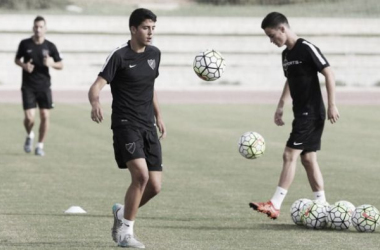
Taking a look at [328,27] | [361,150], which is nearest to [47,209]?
[361,150]

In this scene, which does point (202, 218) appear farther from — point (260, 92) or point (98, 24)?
point (98, 24)

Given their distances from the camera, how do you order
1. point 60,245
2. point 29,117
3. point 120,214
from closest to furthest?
point 60,245, point 120,214, point 29,117

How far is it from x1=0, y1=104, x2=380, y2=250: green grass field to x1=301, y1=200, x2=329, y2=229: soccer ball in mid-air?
16cm

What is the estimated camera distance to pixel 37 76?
18.9m

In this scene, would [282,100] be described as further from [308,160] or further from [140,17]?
[140,17]


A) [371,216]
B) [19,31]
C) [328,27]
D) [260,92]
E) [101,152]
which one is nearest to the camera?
[371,216]

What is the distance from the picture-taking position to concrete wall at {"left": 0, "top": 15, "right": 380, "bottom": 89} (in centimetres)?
4750

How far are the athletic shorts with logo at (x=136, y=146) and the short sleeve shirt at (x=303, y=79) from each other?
2.35 meters

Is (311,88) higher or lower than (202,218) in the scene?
higher

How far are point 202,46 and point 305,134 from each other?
1553 inches

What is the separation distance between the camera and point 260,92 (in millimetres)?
42438

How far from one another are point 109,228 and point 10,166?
21.3 feet

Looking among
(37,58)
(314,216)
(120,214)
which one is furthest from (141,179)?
(37,58)

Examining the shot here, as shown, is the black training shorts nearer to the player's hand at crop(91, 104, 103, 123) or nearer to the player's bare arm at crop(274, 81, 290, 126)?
the player's bare arm at crop(274, 81, 290, 126)
